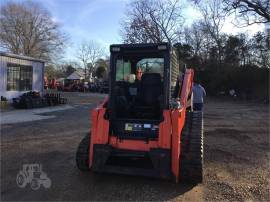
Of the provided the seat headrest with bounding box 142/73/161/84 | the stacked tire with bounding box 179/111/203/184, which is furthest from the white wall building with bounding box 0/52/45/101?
the stacked tire with bounding box 179/111/203/184

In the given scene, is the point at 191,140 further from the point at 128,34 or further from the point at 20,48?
the point at 20,48

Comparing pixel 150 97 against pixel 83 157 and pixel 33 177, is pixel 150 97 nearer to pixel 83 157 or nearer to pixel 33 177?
pixel 83 157

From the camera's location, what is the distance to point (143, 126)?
22.9 feet

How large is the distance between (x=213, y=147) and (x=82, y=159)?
15.6ft

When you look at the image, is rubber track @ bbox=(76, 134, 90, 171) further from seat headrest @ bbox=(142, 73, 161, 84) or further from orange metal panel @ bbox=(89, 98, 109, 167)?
seat headrest @ bbox=(142, 73, 161, 84)

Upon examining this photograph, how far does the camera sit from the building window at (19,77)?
2389 cm

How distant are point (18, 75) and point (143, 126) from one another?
1955 cm

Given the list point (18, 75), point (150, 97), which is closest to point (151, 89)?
point (150, 97)

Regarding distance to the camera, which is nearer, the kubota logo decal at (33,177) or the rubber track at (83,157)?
the kubota logo decal at (33,177)

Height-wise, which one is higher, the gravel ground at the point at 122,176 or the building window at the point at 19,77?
the building window at the point at 19,77

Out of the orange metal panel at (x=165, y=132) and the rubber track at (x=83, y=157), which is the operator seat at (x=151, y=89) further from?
the rubber track at (x=83, y=157)

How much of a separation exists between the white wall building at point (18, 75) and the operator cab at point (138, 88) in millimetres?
16962

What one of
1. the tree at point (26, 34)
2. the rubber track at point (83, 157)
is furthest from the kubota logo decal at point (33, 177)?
the tree at point (26, 34)

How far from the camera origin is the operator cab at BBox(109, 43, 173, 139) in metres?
6.99
